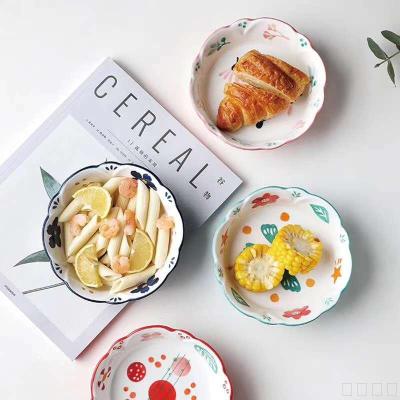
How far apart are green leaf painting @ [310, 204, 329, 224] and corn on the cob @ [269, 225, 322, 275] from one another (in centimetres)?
3

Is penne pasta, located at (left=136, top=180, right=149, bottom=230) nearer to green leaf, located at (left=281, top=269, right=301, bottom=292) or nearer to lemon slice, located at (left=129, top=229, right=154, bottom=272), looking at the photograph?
lemon slice, located at (left=129, top=229, right=154, bottom=272)

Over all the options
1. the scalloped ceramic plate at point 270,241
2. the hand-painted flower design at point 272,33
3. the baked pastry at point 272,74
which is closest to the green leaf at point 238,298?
the scalloped ceramic plate at point 270,241

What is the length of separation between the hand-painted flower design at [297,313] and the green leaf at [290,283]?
3 cm

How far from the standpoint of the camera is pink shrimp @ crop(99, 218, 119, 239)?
968mm

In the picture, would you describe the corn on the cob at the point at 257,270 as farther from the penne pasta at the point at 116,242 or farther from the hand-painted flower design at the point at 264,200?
the penne pasta at the point at 116,242

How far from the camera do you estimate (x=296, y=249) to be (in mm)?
987

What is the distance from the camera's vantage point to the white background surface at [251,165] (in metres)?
1.02

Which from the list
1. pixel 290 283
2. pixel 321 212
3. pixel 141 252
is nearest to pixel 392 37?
pixel 321 212

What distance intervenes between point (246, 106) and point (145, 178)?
0.67 feet

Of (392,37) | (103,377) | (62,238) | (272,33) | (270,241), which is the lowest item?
(103,377)

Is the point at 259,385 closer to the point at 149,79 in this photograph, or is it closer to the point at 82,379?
the point at 82,379

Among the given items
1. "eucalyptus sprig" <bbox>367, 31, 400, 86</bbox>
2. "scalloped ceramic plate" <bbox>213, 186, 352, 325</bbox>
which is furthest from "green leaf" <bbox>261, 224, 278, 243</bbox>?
"eucalyptus sprig" <bbox>367, 31, 400, 86</bbox>

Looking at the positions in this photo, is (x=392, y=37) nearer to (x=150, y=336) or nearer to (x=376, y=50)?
(x=376, y=50)

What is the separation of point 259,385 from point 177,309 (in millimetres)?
188
